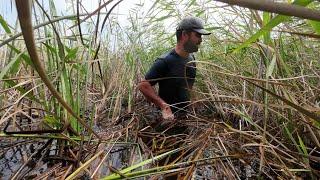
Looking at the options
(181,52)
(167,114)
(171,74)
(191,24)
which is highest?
(191,24)

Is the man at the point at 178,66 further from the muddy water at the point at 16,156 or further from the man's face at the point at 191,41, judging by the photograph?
the muddy water at the point at 16,156

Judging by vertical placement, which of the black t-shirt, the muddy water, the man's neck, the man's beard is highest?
the man's beard

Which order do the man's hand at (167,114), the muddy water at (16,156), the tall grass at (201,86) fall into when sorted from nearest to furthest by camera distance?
the tall grass at (201,86) < the muddy water at (16,156) < the man's hand at (167,114)

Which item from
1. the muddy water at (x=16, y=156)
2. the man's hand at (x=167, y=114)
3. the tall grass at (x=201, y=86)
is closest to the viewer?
the tall grass at (x=201, y=86)

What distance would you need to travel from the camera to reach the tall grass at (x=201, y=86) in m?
0.96

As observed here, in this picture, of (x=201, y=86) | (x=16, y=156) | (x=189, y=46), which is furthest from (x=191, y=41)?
(x=16, y=156)

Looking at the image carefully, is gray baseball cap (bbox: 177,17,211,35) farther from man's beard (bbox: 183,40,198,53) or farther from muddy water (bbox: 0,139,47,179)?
muddy water (bbox: 0,139,47,179)

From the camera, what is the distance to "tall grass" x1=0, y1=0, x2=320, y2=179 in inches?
37.8

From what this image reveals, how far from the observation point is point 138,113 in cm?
230

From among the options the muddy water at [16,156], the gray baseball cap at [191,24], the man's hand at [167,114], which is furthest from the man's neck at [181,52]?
the muddy water at [16,156]

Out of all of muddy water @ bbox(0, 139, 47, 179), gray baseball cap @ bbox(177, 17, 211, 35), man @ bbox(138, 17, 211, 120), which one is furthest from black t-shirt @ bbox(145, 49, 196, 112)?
muddy water @ bbox(0, 139, 47, 179)

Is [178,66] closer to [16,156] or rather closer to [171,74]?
[171,74]

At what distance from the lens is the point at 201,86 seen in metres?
2.68

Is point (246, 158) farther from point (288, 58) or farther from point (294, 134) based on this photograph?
point (288, 58)
